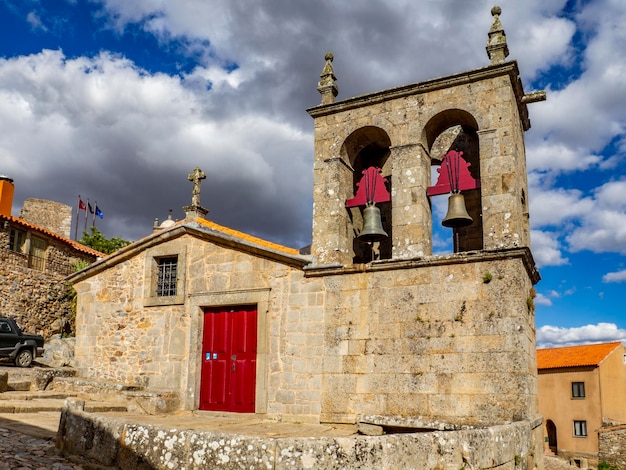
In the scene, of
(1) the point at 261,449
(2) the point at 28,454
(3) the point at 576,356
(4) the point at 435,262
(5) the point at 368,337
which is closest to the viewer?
(1) the point at 261,449

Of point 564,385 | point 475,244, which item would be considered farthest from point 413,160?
point 564,385

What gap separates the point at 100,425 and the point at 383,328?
16.1 feet

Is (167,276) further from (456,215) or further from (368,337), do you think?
(456,215)

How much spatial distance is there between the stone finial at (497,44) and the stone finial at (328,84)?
2851mm

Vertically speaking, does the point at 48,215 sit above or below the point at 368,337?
above

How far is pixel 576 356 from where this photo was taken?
37.1m

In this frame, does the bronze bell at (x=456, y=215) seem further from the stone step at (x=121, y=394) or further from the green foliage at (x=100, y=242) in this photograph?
the green foliage at (x=100, y=242)

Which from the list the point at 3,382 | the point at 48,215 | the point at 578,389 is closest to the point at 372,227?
the point at 3,382

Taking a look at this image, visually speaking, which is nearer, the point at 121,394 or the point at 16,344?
the point at 121,394

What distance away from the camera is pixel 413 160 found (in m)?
9.66

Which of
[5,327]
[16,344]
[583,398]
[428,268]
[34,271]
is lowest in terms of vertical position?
[583,398]

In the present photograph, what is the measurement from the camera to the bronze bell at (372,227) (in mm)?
9727

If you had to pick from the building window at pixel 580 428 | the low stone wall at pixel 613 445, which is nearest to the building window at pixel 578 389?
the building window at pixel 580 428

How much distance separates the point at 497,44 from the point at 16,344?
13.1 meters
